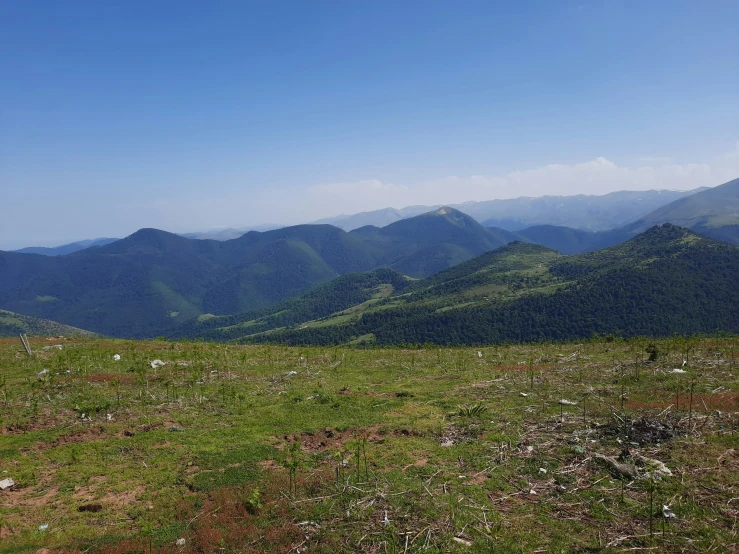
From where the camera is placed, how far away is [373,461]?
43.9 ft

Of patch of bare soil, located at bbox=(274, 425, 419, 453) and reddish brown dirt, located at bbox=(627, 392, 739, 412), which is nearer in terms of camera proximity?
Result: patch of bare soil, located at bbox=(274, 425, 419, 453)

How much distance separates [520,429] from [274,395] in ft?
43.3

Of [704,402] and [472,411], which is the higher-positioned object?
[472,411]

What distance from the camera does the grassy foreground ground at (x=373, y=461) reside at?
934 cm

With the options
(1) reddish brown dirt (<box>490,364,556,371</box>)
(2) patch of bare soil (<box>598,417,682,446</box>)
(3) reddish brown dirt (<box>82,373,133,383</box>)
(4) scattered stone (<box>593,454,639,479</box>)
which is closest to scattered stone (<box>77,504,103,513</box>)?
(3) reddish brown dirt (<box>82,373,133,383</box>)

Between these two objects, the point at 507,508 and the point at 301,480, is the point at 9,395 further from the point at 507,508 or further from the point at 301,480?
the point at 507,508

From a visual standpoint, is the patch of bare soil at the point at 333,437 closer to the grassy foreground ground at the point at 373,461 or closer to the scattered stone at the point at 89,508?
the grassy foreground ground at the point at 373,461

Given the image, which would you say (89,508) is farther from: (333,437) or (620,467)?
(620,467)

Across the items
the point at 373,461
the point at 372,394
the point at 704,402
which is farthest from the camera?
the point at 372,394

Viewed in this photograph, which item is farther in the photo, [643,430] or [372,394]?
[372,394]

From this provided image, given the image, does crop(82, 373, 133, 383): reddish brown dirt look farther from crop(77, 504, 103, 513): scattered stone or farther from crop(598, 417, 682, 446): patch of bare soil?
crop(598, 417, 682, 446): patch of bare soil

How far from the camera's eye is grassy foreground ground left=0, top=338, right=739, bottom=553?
9344 mm

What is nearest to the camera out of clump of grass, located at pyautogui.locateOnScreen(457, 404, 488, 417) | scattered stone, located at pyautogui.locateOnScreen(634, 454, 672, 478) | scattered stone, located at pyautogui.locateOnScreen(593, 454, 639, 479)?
scattered stone, located at pyautogui.locateOnScreen(634, 454, 672, 478)

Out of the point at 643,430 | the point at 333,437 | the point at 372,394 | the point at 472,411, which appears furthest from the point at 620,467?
the point at 372,394
